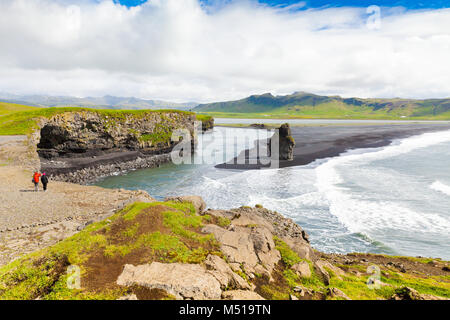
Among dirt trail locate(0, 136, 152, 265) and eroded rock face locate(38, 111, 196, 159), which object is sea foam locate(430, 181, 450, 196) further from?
eroded rock face locate(38, 111, 196, 159)

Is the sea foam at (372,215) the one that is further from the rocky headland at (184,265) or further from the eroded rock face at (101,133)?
the eroded rock face at (101,133)

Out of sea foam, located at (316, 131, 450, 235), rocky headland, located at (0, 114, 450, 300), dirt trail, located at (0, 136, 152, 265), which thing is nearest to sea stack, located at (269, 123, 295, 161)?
sea foam, located at (316, 131, 450, 235)

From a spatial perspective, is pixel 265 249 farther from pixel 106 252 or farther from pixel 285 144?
pixel 285 144

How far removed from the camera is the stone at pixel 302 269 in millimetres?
11281

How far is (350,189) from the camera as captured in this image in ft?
119

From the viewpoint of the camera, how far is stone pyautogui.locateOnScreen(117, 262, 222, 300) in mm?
8180

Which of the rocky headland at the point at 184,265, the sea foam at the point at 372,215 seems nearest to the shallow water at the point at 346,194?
the sea foam at the point at 372,215

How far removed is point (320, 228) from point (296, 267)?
588 inches

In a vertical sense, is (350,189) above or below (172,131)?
below

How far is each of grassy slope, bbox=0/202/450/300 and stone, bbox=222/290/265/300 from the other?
977 mm

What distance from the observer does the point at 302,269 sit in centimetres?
1159
